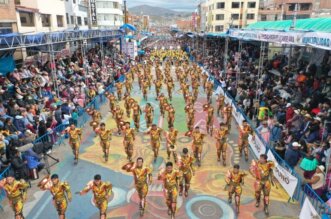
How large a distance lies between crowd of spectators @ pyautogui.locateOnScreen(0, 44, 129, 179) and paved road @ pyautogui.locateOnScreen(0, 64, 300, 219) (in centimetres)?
105

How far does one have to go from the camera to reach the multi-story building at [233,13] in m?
63.5

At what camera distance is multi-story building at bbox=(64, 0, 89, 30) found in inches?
1325

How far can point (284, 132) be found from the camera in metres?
12.1

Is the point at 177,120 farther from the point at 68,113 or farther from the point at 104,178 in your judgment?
the point at 104,178

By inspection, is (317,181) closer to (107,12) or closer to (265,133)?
(265,133)

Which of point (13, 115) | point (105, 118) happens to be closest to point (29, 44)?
point (13, 115)

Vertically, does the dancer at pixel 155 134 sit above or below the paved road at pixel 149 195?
above

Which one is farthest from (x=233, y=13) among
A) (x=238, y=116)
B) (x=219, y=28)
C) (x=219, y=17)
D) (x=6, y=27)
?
(x=238, y=116)

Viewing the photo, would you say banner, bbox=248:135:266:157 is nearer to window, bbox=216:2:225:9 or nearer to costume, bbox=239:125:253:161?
costume, bbox=239:125:253:161

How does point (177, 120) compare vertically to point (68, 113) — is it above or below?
below

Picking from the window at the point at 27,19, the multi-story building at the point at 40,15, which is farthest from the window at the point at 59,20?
the window at the point at 27,19

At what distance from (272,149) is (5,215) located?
864 centimetres

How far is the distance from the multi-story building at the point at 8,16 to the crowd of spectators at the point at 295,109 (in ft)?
48.0

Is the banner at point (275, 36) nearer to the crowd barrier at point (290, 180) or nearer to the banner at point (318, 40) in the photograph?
the banner at point (318, 40)
